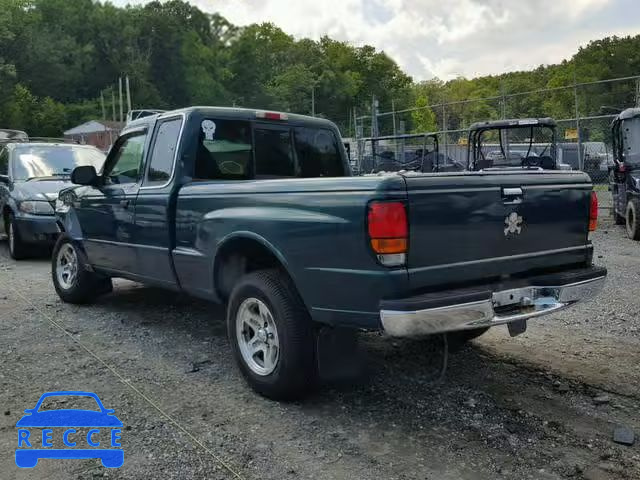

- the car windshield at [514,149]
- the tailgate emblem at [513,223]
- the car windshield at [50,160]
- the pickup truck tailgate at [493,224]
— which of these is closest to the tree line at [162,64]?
the car windshield at [514,149]

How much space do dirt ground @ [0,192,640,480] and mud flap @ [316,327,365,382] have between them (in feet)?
0.90

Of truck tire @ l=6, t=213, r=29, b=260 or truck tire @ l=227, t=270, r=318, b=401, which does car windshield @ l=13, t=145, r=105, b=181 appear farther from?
truck tire @ l=227, t=270, r=318, b=401

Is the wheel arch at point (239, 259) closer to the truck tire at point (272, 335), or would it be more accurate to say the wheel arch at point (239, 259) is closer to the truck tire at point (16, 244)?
the truck tire at point (272, 335)

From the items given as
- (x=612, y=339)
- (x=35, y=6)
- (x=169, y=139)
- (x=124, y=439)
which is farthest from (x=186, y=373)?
(x=35, y=6)

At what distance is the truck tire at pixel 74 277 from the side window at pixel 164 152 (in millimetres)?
1701

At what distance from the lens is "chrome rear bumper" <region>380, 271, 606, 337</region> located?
10.1 feet

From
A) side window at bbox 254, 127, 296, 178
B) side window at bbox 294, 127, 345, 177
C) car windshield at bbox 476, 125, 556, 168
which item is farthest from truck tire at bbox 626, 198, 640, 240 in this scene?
side window at bbox 254, 127, 296, 178

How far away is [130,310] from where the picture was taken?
636cm

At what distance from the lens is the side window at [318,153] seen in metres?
5.31

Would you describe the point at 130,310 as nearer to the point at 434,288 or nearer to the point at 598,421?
the point at 434,288

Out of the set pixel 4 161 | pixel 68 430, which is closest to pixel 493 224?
pixel 68 430

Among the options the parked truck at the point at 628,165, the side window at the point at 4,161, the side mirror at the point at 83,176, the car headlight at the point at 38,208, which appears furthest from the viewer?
the parked truck at the point at 628,165

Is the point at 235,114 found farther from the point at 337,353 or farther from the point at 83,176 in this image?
the point at 337,353

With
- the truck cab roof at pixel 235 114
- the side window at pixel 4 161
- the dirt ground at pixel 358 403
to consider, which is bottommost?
the dirt ground at pixel 358 403
